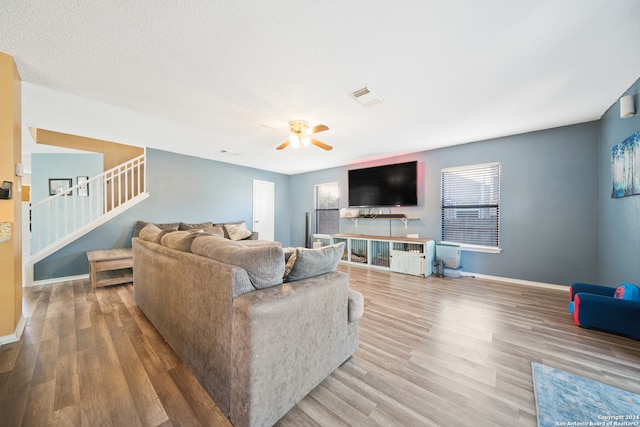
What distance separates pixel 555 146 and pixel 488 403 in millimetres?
3970

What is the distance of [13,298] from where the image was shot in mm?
1995

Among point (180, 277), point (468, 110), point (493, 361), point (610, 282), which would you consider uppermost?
point (468, 110)

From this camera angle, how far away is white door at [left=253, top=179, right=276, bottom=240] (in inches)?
255

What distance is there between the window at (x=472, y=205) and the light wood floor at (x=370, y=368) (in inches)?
57.0

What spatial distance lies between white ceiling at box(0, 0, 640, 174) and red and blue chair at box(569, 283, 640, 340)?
214 centimetres

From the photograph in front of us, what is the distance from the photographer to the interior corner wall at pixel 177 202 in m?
3.88

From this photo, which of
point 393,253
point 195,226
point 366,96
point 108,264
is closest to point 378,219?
point 393,253

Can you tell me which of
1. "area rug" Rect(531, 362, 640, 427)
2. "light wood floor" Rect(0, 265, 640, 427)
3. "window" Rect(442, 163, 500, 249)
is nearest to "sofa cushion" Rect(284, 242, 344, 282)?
"light wood floor" Rect(0, 265, 640, 427)

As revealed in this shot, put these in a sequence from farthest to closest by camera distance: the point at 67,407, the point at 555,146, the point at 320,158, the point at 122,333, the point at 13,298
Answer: the point at 320,158 < the point at 555,146 < the point at 122,333 < the point at 13,298 < the point at 67,407

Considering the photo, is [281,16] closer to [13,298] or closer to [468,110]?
[468,110]

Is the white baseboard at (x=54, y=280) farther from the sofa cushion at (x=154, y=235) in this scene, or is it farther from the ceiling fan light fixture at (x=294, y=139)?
the ceiling fan light fixture at (x=294, y=139)

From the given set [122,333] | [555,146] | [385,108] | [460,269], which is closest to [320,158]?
[385,108]

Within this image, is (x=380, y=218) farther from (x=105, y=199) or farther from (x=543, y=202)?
(x=105, y=199)

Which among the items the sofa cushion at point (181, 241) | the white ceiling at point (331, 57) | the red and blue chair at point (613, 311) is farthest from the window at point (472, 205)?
the sofa cushion at point (181, 241)
